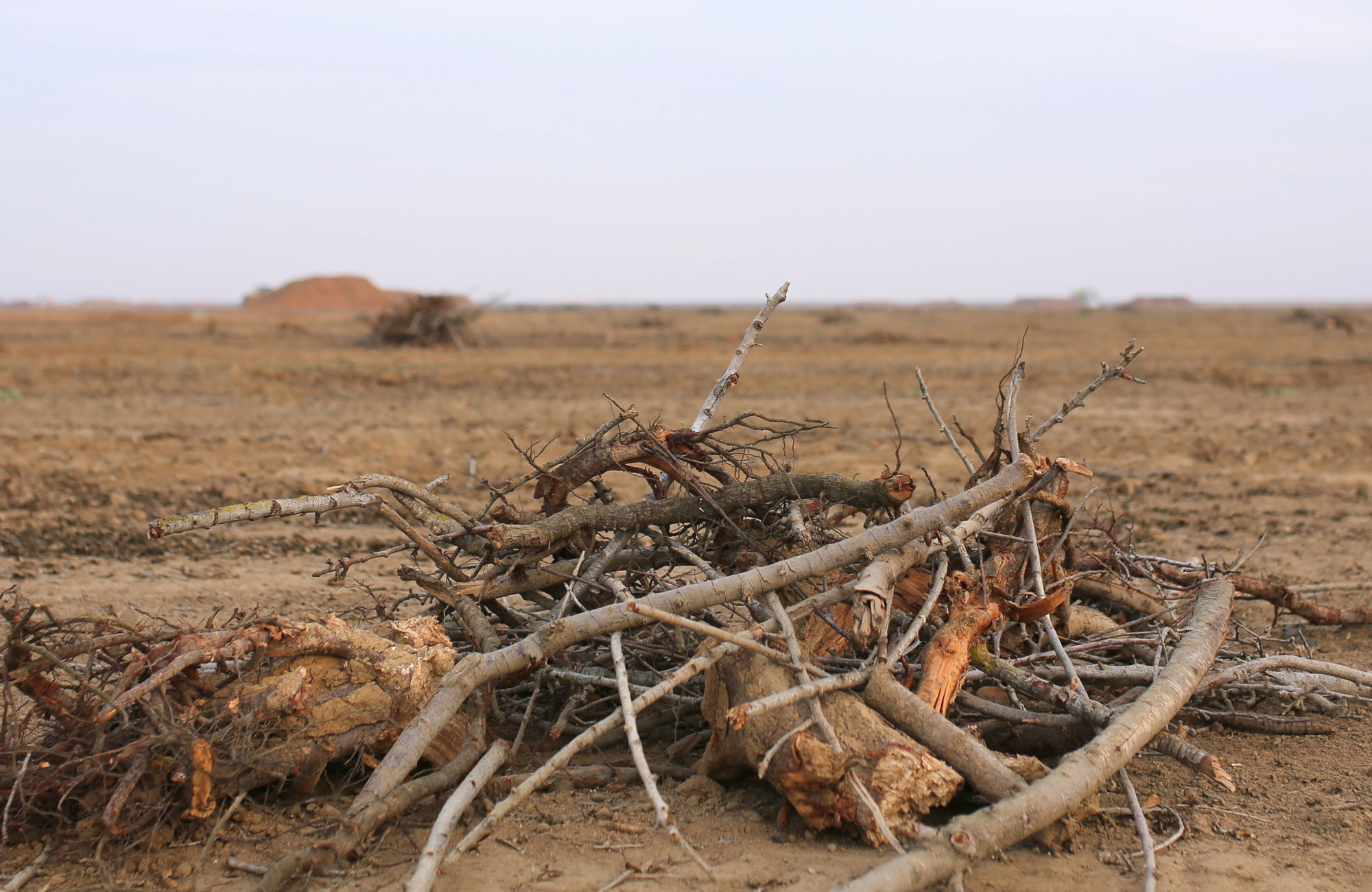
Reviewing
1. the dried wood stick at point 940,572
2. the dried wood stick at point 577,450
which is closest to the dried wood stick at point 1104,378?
the dried wood stick at point 940,572

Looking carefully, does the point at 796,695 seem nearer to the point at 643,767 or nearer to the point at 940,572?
the point at 643,767

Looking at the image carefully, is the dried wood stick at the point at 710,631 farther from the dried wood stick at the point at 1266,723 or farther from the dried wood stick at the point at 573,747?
the dried wood stick at the point at 1266,723

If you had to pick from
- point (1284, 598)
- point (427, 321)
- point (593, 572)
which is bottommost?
point (1284, 598)

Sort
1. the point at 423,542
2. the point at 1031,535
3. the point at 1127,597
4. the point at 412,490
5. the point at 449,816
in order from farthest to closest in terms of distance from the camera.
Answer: the point at 1127,597 < the point at 1031,535 < the point at 412,490 < the point at 423,542 < the point at 449,816

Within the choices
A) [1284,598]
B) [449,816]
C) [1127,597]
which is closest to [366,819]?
[449,816]

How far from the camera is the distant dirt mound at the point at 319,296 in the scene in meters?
69.2

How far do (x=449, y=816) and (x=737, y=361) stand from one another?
1621 mm

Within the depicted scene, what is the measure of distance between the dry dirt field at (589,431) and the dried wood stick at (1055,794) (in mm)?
194

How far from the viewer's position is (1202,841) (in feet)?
8.16

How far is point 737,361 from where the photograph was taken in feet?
10.3

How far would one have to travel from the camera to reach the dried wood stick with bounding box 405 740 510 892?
2.07 m

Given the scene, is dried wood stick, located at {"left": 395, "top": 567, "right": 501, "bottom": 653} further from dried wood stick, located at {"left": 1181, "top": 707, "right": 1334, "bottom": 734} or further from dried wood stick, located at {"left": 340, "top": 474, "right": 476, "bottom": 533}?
dried wood stick, located at {"left": 1181, "top": 707, "right": 1334, "bottom": 734}

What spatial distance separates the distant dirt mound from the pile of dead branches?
50705 millimetres

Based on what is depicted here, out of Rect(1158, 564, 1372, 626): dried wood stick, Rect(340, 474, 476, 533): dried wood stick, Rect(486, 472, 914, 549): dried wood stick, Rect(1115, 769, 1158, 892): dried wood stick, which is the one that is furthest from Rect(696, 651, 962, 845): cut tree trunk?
Rect(1158, 564, 1372, 626): dried wood stick
